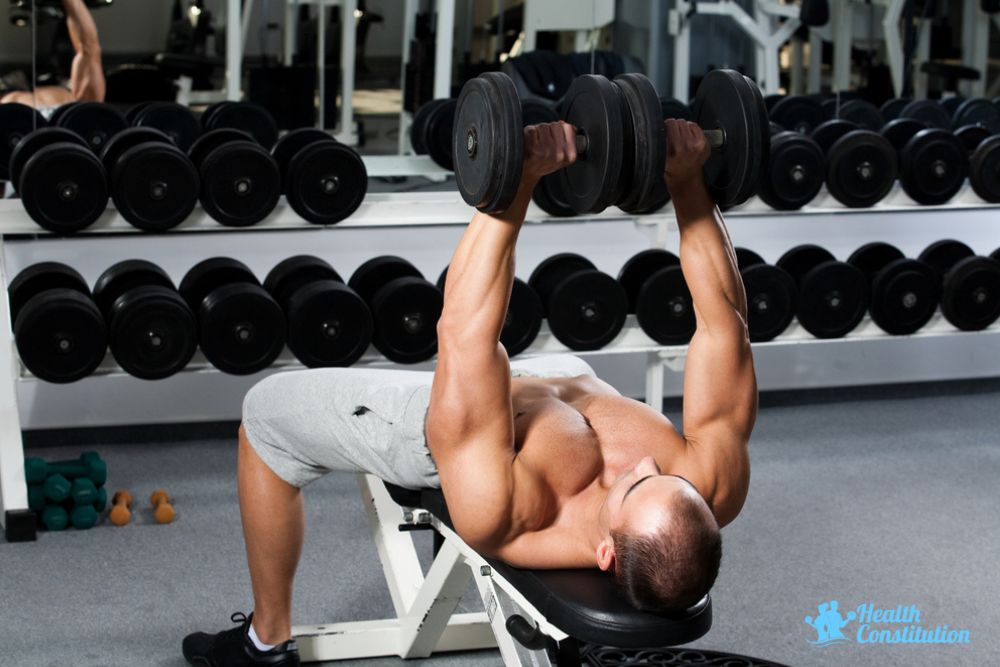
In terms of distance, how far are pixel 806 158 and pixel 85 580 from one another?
2.45 meters

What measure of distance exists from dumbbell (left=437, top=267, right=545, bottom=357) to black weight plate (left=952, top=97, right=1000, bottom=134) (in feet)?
7.95

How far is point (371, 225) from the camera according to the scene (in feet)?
11.7

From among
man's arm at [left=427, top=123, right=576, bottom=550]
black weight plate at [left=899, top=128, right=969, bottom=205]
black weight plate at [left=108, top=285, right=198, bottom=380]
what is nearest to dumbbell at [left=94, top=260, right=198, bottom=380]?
black weight plate at [left=108, top=285, right=198, bottom=380]

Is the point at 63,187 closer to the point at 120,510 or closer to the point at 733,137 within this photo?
the point at 120,510

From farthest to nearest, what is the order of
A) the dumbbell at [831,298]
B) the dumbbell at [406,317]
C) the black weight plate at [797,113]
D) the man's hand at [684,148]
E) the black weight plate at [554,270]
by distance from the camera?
the black weight plate at [797,113] < the dumbbell at [831,298] < the black weight plate at [554,270] < the dumbbell at [406,317] < the man's hand at [684,148]

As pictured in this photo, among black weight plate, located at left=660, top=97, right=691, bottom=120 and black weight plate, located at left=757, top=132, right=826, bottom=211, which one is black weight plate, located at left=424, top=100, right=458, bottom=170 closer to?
black weight plate, located at left=660, top=97, right=691, bottom=120

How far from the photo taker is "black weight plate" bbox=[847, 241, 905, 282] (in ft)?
14.0

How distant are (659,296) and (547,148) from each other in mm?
1972

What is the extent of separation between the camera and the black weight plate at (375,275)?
3703mm

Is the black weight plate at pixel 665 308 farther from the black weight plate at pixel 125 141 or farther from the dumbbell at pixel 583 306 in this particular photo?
the black weight plate at pixel 125 141

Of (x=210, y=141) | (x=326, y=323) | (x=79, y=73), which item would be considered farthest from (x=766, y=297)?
(x=79, y=73)

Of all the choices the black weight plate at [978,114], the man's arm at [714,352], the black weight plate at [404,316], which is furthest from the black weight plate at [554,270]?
the black weight plate at [978,114]

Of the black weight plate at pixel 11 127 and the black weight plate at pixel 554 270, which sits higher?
the black weight plate at pixel 11 127

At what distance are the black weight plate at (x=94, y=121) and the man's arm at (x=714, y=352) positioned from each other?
244 cm
